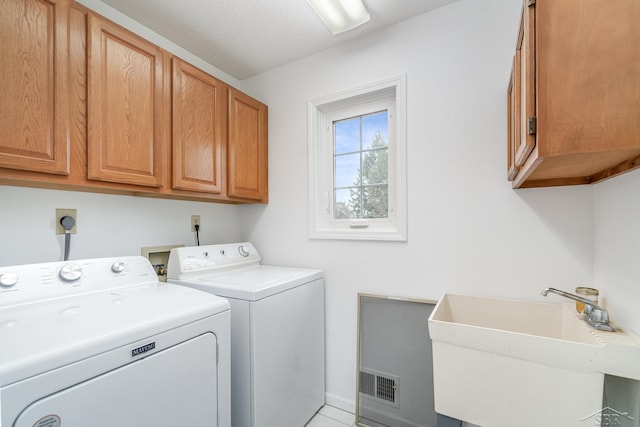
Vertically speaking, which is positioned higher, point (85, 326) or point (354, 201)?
point (354, 201)

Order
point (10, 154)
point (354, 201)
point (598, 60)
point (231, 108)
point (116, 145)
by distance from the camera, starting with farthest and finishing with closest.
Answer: point (354, 201), point (231, 108), point (116, 145), point (10, 154), point (598, 60)

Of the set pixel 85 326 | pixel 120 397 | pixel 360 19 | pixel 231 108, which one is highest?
pixel 360 19

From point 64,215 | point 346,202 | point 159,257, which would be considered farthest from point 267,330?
point 64,215

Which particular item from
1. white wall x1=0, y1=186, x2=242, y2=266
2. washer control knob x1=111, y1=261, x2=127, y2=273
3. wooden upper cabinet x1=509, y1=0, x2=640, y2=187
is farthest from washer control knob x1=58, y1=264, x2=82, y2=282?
wooden upper cabinet x1=509, y1=0, x2=640, y2=187

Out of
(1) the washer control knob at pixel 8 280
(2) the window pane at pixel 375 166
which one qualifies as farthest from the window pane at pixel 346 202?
(1) the washer control knob at pixel 8 280

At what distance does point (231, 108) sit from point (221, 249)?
100 cm

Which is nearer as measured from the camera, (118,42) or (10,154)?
(10,154)

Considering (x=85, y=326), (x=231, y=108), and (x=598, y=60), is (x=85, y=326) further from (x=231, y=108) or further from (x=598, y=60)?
(x=598, y=60)

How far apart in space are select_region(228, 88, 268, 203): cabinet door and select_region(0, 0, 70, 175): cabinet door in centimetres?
90

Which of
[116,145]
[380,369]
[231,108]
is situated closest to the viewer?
[116,145]

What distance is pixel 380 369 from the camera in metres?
1.77

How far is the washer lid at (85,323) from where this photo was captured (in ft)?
2.34

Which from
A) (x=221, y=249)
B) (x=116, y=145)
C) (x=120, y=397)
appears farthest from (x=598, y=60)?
(x=221, y=249)

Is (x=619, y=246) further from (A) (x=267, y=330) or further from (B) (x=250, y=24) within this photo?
(B) (x=250, y=24)
